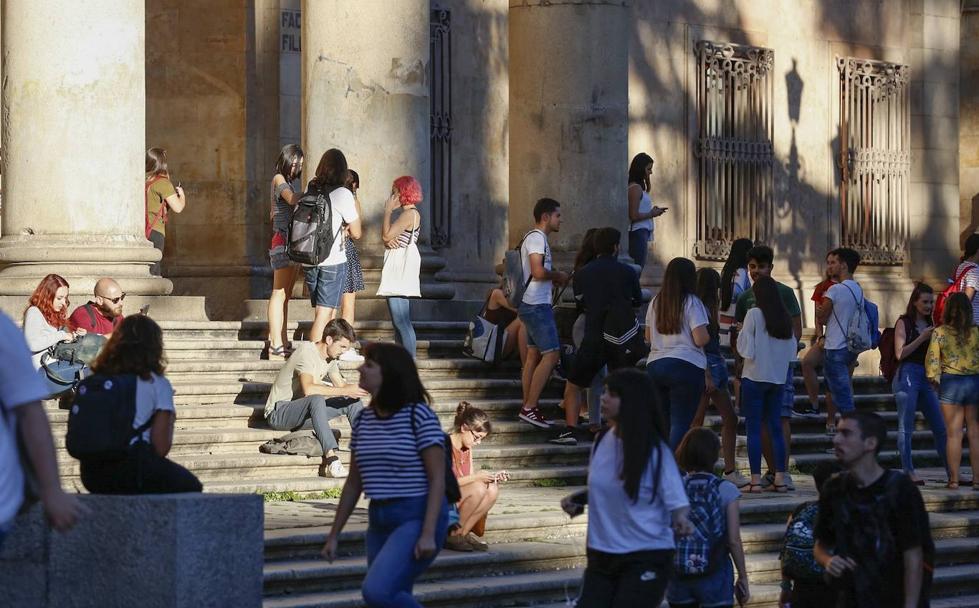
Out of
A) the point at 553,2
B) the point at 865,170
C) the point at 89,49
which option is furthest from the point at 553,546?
the point at 865,170

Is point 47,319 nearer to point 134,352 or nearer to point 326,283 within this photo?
point 326,283

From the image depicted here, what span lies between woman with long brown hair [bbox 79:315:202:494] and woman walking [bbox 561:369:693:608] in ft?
5.62

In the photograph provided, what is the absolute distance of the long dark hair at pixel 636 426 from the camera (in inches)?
316

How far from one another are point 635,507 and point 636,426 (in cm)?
32

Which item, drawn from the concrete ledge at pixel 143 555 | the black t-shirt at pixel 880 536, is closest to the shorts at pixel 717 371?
the black t-shirt at pixel 880 536

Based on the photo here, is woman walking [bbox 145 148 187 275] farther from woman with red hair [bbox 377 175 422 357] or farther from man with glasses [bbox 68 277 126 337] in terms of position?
man with glasses [bbox 68 277 126 337]

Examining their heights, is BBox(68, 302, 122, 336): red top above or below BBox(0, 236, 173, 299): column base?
below

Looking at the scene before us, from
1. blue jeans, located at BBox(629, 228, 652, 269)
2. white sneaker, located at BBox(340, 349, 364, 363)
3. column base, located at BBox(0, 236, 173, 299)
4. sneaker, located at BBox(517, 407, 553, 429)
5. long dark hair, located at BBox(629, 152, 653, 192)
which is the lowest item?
sneaker, located at BBox(517, 407, 553, 429)

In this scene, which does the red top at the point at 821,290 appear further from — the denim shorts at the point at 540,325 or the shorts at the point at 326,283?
the shorts at the point at 326,283

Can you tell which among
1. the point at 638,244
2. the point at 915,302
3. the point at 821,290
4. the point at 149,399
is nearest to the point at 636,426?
→ the point at 149,399

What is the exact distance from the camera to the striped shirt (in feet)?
26.8

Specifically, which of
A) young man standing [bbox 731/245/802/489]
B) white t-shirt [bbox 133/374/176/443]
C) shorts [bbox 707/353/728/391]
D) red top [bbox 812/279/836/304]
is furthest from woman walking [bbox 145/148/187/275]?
white t-shirt [bbox 133/374/176/443]

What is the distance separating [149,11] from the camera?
65.1 ft

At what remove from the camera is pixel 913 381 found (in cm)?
1510
